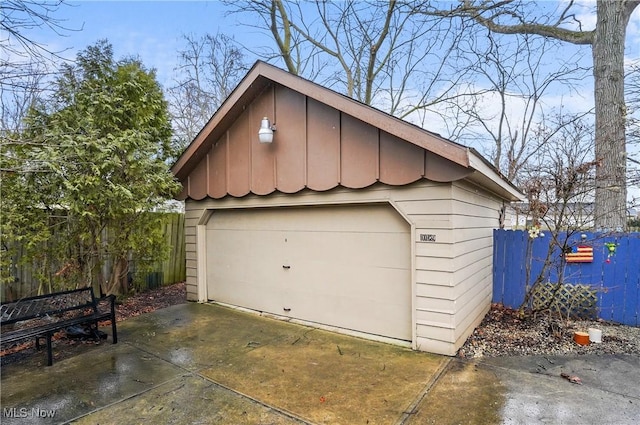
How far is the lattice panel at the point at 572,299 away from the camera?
17.0 feet

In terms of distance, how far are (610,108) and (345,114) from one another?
20.6 ft

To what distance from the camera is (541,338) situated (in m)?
4.43

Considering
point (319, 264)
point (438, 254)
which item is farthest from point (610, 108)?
point (319, 264)

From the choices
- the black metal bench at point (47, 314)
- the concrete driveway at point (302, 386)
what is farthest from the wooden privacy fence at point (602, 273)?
the black metal bench at point (47, 314)

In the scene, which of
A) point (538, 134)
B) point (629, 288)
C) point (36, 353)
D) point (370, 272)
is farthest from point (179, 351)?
point (538, 134)

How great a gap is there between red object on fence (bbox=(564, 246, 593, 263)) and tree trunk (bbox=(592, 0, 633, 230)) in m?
2.00

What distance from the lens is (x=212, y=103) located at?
14.2 meters

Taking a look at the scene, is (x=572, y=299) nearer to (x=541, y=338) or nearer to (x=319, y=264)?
(x=541, y=338)

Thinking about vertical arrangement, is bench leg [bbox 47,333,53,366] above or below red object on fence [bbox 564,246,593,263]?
below

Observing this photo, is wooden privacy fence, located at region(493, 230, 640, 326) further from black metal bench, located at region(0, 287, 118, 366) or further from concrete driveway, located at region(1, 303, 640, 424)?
black metal bench, located at region(0, 287, 118, 366)

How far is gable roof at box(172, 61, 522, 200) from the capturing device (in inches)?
147

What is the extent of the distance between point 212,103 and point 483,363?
13536mm

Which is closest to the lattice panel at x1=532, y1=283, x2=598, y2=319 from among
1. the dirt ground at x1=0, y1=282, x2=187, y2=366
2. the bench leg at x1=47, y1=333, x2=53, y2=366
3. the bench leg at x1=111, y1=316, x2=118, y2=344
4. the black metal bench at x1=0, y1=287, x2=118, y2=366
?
the bench leg at x1=111, y1=316, x2=118, y2=344

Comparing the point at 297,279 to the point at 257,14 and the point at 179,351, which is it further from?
the point at 257,14
